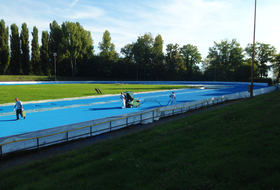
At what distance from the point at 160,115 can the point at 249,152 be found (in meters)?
9.95

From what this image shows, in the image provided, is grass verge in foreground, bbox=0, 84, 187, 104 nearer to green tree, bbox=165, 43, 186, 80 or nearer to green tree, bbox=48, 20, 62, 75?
green tree, bbox=48, 20, 62, 75

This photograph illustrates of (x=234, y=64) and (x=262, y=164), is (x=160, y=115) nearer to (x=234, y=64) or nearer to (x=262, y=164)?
(x=262, y=164)

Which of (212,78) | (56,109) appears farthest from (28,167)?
(212,78)

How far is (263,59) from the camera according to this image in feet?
230

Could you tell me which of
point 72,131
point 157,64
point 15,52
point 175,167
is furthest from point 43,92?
point 157,64

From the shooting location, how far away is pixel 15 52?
70.0 m

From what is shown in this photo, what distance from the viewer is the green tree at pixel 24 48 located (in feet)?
234

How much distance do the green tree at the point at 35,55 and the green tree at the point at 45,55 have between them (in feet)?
5.98

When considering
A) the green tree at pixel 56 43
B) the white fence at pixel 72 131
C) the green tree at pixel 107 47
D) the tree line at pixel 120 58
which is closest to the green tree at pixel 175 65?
the tree line at pixel 120 58

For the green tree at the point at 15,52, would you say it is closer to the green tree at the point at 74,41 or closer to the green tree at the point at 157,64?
the green tree at the point at 74,41

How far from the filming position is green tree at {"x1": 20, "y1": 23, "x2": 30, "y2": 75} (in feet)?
234

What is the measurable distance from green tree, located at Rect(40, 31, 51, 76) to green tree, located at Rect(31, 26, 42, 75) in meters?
1.82

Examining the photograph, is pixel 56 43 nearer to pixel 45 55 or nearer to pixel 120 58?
pixel 45 55

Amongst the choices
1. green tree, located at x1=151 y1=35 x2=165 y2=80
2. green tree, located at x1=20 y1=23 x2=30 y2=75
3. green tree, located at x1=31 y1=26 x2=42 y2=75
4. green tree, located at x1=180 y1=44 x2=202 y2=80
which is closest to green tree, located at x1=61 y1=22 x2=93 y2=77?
green tree, located at x1=31 y1=26 x2=42 y2=75
